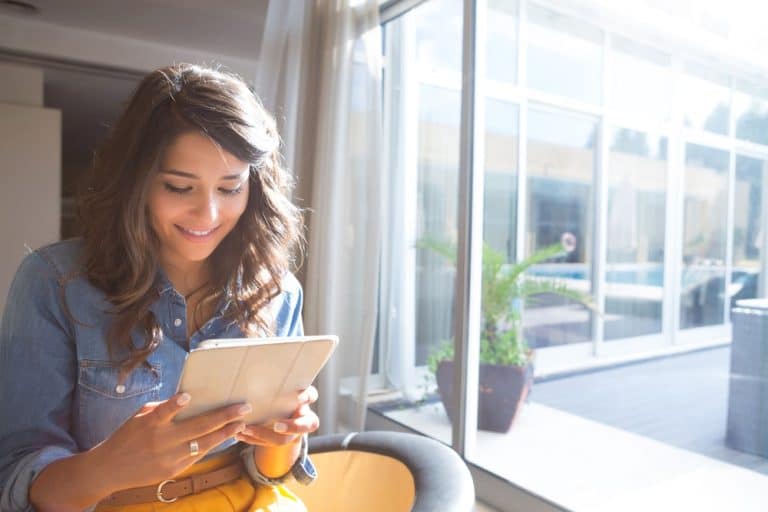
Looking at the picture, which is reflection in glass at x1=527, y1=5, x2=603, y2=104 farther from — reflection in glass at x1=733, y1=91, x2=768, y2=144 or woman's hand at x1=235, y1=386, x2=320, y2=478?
woman's hand at x1=235, y1=386, x2=320, y2=478

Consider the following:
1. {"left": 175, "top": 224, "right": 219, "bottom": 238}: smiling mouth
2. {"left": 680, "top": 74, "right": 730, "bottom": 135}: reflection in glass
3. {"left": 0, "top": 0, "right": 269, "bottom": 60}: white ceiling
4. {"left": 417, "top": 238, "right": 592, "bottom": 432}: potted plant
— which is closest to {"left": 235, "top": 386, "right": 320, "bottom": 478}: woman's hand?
{"left": 175, "top": 224, "right": 219, "bottom": 238}: smiling mouth

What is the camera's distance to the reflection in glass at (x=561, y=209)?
3865mm

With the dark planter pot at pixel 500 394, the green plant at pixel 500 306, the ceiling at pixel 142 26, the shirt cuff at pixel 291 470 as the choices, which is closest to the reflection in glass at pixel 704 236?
the green plant at pixel 500 306

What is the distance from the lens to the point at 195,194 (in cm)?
100

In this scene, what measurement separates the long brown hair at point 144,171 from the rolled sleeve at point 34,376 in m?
0.08

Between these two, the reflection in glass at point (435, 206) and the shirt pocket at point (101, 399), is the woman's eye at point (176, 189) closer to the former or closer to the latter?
the shirt pocket at point (101, 399)

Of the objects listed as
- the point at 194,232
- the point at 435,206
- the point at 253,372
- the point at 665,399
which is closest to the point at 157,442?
the point at 253,372

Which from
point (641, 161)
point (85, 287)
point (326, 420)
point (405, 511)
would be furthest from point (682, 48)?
point (85, 287)

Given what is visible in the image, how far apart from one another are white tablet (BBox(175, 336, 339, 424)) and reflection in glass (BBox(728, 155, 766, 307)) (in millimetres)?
1759

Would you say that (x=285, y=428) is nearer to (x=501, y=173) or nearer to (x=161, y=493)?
(x=161, y=493)

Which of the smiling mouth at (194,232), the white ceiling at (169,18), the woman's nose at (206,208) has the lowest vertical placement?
the smiling mouth at (194,232)

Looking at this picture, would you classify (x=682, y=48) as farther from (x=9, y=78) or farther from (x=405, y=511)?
(x=9, y=78)

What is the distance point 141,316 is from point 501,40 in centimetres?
314

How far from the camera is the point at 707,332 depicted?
8.64ft
